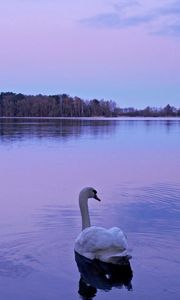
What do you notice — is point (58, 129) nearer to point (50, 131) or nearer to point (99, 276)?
point (50, 131)

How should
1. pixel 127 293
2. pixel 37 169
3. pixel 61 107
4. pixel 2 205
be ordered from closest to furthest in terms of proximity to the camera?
1. pixel 127 293
2. pixel 2 205
3. pixel 37 169
4. pixel 61 107

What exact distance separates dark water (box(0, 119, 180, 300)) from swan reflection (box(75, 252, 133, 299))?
0.01m

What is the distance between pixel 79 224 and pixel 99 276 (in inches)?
108

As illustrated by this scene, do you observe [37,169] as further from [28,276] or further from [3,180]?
[28,276]

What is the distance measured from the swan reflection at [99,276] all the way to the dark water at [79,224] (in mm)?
13

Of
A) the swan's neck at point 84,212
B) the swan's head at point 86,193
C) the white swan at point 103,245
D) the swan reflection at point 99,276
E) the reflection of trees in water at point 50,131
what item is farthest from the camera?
the reflection of trees in water at point 50,131

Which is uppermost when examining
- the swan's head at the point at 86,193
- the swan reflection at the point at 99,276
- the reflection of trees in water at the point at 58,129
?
the swan's head at the point at 86,193

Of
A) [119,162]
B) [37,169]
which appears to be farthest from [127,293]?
[119,162]

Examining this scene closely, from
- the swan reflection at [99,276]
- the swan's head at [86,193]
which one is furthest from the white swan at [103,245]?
the swan's head at [86,193]

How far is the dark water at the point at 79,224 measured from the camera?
700cm

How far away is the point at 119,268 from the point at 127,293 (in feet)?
3.19

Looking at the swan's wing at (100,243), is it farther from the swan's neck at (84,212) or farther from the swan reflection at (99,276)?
the swan's neck at (84,212)

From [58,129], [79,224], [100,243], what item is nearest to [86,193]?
[79,224]

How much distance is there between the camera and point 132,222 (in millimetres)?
10305
